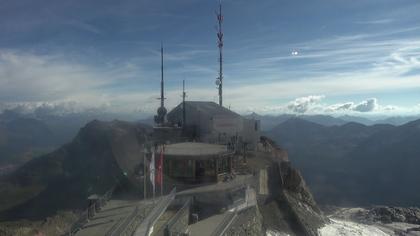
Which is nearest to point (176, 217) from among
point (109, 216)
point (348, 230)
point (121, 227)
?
point (121, 227)

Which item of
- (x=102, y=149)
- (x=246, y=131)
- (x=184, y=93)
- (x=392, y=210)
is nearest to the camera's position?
(x=246, y=131)

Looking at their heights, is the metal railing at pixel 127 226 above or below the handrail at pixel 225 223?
above

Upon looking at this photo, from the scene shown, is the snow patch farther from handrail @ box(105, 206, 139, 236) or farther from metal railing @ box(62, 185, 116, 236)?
handrail @ box(105, 206, 139, 236)

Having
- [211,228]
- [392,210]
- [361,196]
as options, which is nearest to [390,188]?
[361,196]

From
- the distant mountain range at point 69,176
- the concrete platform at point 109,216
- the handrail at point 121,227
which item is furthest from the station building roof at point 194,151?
the distant mountain range at point 69,176

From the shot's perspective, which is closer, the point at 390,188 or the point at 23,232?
the point at 23,232

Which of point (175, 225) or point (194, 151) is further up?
point (194, 151)

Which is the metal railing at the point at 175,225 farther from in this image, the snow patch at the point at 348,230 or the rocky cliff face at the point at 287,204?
the snow patch at the point at 348,230

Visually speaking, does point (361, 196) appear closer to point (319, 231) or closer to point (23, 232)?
point (319, 231)

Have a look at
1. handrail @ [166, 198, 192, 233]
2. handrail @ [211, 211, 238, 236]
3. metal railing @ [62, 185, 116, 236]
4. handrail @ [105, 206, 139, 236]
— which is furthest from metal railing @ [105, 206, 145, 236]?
handrail @ [211, 211, 238, 236]

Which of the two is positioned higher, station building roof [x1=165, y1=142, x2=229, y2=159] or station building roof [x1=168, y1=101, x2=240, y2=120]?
station building roof [x1=168, y1=101, x2=240, y2=120]

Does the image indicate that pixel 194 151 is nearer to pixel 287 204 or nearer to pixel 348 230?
pixel 287 204
